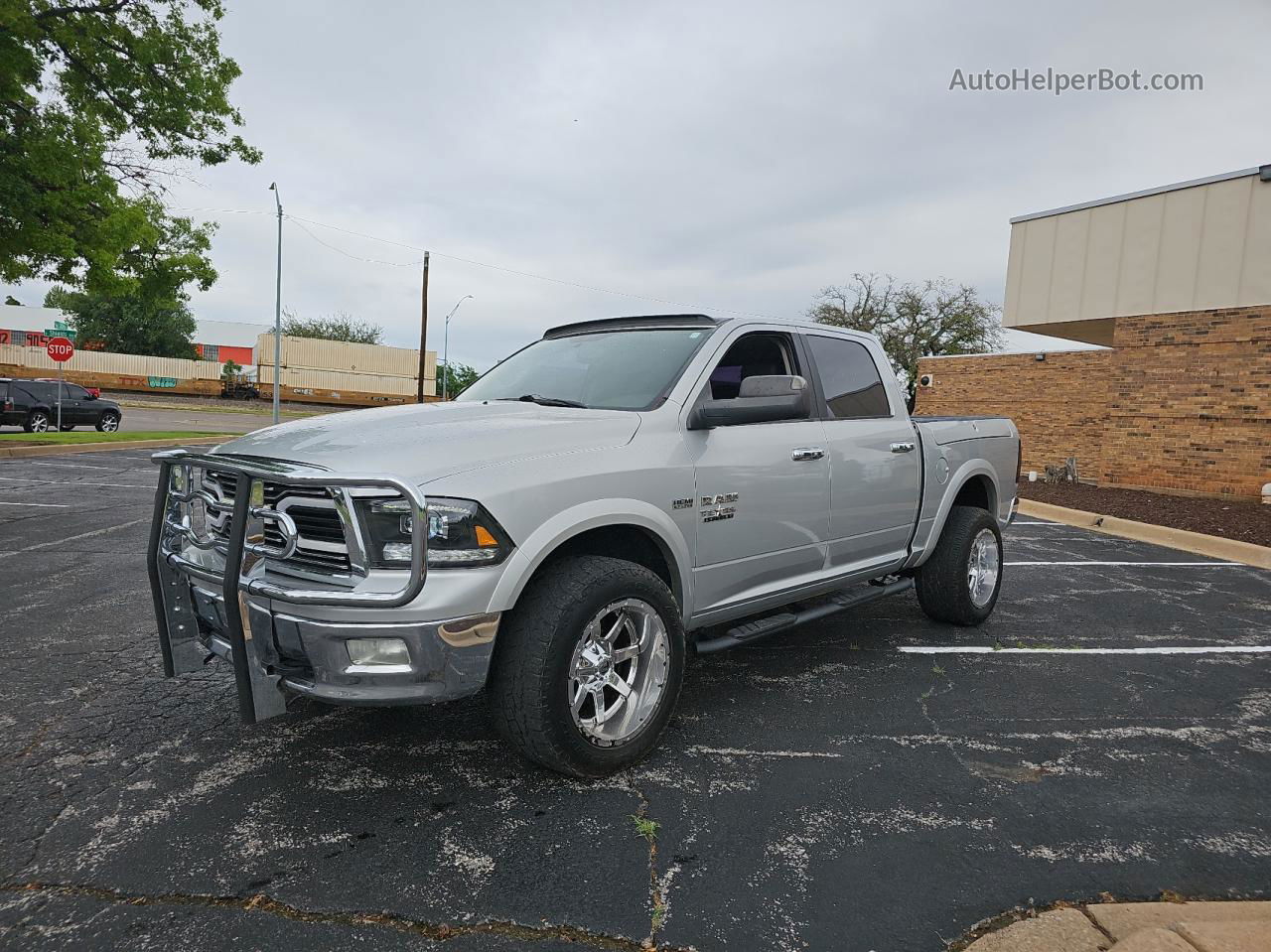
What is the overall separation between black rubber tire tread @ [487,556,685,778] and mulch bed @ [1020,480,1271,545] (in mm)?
9435

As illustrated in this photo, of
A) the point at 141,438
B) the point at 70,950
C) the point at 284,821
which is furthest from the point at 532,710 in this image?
the point at 141,438

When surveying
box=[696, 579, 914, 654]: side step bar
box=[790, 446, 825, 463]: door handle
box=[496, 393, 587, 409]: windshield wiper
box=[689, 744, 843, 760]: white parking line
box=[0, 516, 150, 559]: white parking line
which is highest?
box=[496, 393, 587, 409]: windshield wiper

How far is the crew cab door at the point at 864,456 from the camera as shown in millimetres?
4414

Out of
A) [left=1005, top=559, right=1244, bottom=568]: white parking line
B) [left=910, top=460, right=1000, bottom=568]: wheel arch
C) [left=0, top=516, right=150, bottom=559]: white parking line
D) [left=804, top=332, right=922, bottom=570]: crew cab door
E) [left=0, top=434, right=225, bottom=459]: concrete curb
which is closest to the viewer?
[left=804, top=332, right=922, bottom=570]: crew cab door

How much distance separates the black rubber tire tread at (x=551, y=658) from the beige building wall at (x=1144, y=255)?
1315 cm

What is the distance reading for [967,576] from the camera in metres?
5.35

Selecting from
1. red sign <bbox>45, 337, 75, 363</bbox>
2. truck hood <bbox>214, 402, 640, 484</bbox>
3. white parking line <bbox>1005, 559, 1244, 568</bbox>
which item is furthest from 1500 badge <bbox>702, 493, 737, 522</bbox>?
red sign <bbox>45, 337, 75, 363</bbox>

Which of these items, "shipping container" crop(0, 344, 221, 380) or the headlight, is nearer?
the headlight

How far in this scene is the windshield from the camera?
3.80 meters

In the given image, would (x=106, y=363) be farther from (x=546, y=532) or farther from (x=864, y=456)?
(x=546, y=532)

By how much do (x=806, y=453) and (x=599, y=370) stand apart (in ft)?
3.70

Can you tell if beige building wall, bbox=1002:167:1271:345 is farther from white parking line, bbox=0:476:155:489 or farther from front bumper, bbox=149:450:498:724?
white parking line, bbox=0:476:155:489

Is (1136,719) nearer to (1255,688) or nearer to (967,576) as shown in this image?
(1255,688)

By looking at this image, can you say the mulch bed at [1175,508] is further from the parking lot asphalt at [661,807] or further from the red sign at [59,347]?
the red sign at [59,347]
